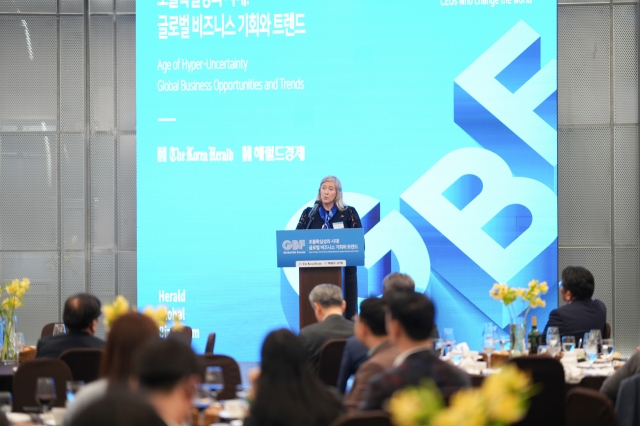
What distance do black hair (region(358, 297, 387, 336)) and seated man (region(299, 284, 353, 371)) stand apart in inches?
39.6

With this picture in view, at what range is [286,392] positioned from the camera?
113 inches

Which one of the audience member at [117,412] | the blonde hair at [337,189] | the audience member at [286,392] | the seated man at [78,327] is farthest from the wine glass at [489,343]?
the audience member at [117,412]

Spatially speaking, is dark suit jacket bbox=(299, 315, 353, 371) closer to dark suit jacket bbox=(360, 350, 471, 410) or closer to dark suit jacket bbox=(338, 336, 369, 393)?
dark suit jacket bbox=(338, 336, 369, 393)

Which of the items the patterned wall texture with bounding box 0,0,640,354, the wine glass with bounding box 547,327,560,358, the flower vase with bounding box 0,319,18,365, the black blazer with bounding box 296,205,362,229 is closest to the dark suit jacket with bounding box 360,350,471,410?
the wine glass with bounding box 547,327,560,358

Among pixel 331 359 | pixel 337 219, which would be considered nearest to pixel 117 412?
pixel 331 359

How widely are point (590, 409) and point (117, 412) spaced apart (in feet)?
7.83

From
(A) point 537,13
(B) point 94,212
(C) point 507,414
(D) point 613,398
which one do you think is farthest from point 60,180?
(C) point 507,414

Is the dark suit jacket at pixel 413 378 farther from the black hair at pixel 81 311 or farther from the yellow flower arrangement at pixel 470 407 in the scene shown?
the black hair at pixel 81 311

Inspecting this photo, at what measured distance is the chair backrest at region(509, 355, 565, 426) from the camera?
4.28m

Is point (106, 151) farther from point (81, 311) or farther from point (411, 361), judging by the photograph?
point (411, 361)

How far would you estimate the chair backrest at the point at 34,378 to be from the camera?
441 cm

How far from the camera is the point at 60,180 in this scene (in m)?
9.59

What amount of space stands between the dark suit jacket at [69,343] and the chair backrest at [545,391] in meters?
2.51

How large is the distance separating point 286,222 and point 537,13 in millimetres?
3410
